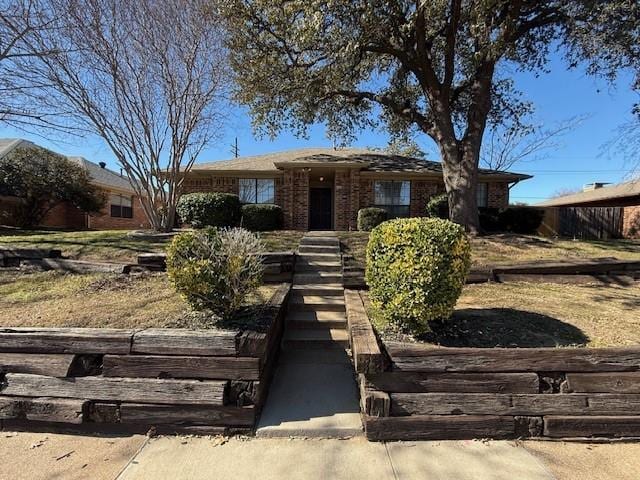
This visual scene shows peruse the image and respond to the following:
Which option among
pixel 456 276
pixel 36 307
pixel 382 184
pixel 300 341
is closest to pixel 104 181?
pixel 382 184

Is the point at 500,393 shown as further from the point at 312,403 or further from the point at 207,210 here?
the point at 207,210

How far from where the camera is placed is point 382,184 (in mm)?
14844

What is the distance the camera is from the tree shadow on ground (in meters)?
3.38

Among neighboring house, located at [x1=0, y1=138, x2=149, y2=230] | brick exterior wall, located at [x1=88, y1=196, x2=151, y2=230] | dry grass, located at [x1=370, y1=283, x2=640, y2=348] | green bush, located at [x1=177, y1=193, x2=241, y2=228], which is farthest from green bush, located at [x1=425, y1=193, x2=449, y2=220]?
neighboring house, located at [x1=0, y1=138, x2=149, y2=230]

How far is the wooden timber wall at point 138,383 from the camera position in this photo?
2863 mm

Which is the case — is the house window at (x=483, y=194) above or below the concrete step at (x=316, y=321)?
above

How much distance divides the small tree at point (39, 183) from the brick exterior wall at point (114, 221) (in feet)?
8.50

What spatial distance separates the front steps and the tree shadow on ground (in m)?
0.98

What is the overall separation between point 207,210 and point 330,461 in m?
10.9

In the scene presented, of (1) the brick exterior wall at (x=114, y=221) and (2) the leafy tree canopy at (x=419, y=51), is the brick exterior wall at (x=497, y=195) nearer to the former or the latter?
(2) the leafy tree canopy at (x=419, y=51)

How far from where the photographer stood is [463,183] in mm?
10070


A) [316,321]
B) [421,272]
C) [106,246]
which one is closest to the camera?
[421,272]

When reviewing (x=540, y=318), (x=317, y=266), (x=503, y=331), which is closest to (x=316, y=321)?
(x=317, y=266)

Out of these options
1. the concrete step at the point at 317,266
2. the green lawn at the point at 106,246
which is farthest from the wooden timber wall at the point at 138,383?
the green lawn at the point at 106,246
